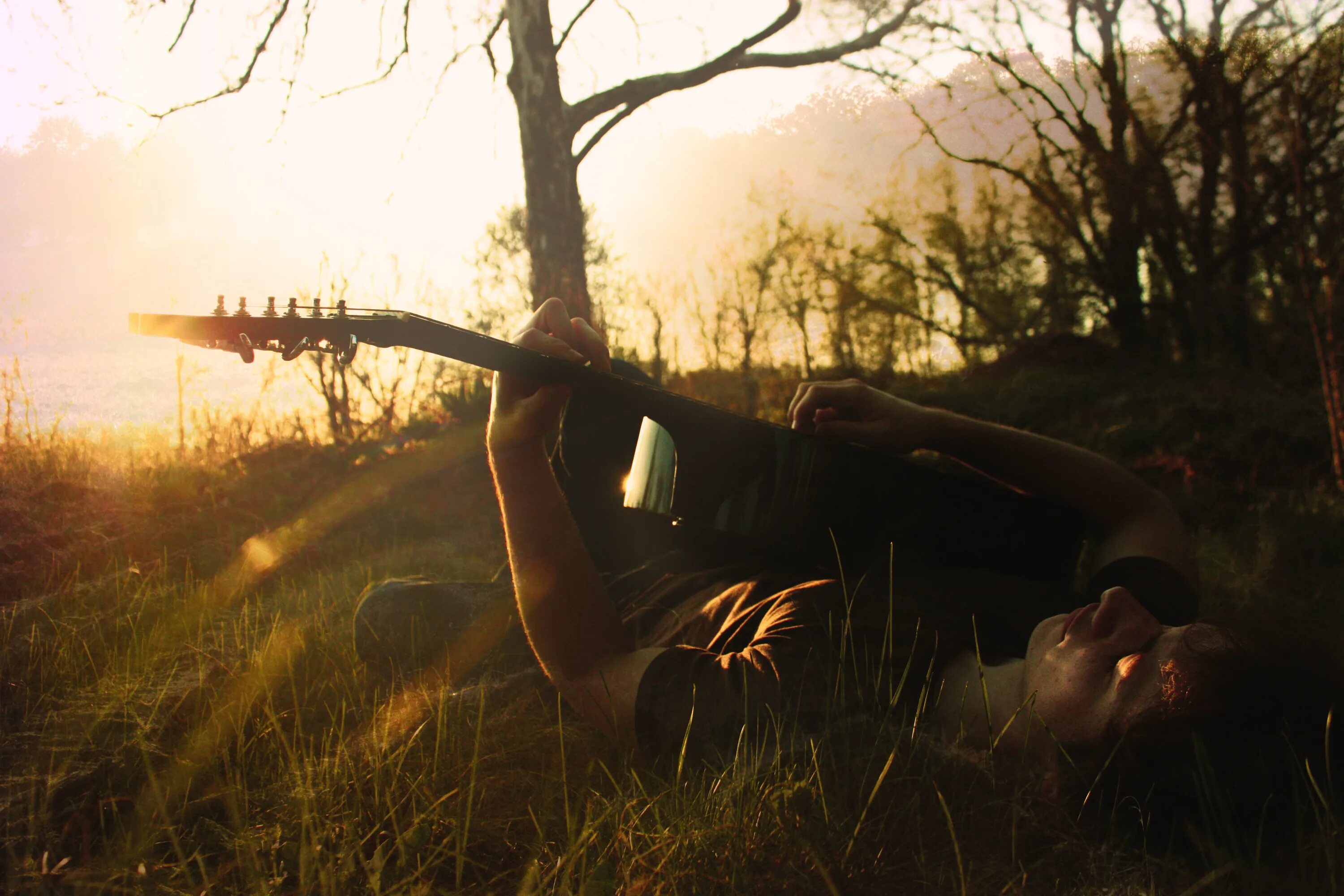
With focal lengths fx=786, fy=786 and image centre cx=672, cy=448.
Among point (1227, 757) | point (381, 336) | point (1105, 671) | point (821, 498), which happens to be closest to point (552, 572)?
point (381, 336)

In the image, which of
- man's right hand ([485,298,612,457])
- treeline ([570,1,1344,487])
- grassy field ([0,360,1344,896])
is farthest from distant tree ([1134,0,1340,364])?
man's right hand ([485,298,612,457])

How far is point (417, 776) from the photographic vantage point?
1.48 meters

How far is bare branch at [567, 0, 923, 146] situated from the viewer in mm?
5277

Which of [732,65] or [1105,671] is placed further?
[732,65]

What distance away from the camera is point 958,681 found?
1.47 metres

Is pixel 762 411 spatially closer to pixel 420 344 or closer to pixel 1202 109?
pixel 1202 109

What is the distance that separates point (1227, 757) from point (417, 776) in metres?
1.37

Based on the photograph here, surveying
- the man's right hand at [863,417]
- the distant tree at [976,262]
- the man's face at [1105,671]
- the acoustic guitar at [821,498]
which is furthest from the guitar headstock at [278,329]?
the distant tree at [976,262]

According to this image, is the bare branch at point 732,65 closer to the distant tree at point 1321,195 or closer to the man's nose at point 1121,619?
the distant tree at point 1321,195

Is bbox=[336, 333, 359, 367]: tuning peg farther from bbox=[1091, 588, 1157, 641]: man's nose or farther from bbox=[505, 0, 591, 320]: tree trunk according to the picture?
bbox=[505, 0, 591, 320]: tree trunk

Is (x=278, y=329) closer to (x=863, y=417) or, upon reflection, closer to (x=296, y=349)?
(x=296, y=349)

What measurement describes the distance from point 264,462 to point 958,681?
5.05 meters

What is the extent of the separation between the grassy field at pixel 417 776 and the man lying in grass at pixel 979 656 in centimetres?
8

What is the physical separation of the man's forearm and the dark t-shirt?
0.58ft
